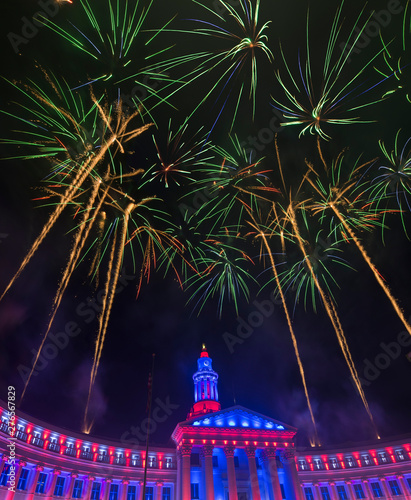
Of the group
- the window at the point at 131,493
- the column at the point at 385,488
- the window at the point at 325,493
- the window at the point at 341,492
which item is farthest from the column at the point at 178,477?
the column at the point at 385,488

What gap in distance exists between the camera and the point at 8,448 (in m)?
38.1

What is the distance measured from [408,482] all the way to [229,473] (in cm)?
2997

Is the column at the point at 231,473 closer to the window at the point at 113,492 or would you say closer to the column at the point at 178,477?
the column at the point at 178,477

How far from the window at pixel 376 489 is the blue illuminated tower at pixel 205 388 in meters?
28.2

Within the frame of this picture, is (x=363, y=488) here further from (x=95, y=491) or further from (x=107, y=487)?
(x=95, y=491)

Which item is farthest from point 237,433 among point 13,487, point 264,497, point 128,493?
point 13,487

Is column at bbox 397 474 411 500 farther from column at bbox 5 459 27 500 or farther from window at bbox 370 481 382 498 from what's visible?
column at bbox 5 459 27 500

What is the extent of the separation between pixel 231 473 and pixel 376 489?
84.7 ft

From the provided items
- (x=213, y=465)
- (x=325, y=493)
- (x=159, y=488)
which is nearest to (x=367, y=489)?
(x=325, y=493)

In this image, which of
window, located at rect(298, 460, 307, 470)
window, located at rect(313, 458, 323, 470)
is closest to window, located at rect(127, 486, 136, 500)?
window, located at rect(298, 460, 307, 470)

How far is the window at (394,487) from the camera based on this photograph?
176 feet

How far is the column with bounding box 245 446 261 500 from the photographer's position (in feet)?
161

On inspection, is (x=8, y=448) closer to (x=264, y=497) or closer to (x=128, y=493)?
(x=128, y=493)

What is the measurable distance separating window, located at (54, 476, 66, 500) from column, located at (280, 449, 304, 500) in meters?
32.8
